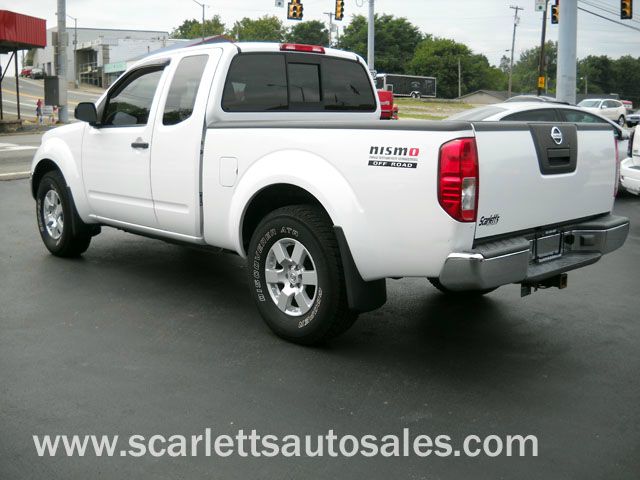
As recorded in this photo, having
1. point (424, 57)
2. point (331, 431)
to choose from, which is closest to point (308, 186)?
point (331, 431)

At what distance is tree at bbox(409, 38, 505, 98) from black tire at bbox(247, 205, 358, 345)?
11237cm

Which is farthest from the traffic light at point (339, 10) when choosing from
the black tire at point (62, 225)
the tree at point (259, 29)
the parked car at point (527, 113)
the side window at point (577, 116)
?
the tree at point (259, 29)

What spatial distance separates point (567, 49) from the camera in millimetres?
17172

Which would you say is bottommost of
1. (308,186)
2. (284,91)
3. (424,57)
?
(308,186)

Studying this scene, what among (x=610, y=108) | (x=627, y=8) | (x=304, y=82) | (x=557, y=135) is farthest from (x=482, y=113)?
(x=610, y=108)

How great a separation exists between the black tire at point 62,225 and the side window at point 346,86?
270 centimetres

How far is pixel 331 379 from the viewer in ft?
14.6

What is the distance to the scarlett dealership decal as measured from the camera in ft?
13.8

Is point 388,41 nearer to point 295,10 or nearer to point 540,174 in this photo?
point 295,10

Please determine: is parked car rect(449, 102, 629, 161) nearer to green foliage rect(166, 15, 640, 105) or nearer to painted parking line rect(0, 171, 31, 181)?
painted parking line rect(0, 171, 31, 181)

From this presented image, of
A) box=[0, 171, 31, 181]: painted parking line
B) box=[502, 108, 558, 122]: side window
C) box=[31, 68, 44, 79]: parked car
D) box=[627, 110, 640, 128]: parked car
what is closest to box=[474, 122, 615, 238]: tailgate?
box=[502, 108, 558, 122]: side window

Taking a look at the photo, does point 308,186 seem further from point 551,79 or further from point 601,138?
point 551,79

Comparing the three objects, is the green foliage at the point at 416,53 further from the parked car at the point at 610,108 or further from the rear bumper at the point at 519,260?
the rear bumper at the point at 519,260

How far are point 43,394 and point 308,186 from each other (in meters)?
1.97
